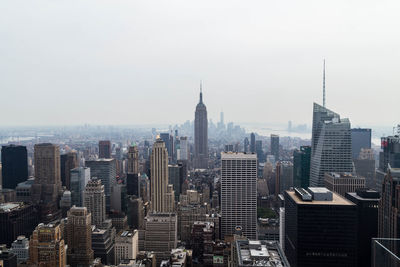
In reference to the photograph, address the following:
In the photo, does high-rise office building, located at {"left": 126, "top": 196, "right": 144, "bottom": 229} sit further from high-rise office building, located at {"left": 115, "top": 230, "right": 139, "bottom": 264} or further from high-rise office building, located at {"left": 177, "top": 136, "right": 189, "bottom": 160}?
high-rise office building, located at {"left": 177, "top": 136, "right": 189, "bottom": 160}

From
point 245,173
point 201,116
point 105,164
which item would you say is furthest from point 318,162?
point 201,116

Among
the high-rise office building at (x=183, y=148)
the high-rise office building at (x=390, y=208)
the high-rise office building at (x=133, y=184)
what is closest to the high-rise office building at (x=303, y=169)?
the high-rise office building at (x=133, y=184)

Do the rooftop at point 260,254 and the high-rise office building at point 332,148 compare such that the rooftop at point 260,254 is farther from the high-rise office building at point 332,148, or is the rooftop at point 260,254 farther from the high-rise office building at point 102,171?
the high-rise office building at point 102,171

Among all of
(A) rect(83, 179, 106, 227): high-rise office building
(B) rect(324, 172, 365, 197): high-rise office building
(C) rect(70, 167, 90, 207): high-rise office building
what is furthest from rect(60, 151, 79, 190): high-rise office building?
(B) rect(324, 172, 365, 197): high-rise office building

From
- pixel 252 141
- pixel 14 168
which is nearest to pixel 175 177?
pixel 14 168

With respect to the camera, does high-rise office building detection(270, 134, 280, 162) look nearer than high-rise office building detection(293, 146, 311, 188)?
No

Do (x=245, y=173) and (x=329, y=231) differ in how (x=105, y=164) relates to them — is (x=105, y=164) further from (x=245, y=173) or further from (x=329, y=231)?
(x=329, y=231)
